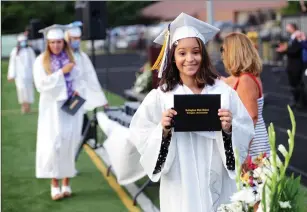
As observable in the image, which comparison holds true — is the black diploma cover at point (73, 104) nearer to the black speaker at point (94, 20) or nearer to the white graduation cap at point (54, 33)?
the white graduation cap at point (54, 33)

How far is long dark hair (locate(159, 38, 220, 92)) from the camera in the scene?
4.21 metres

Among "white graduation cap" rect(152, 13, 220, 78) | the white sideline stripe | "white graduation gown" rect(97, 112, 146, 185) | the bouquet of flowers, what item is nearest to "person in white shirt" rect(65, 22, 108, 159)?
the white sideline stripe

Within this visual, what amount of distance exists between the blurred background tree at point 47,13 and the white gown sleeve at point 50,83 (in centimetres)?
3823

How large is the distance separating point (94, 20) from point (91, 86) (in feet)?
9.34

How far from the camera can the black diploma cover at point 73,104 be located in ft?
25.9

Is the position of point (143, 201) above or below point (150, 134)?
below

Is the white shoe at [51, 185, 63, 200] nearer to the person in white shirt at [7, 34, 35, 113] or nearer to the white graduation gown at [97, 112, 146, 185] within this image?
the white graduation gown at [97, 112, 146, 185]

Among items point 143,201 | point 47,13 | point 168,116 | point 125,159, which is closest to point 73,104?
point 125,159

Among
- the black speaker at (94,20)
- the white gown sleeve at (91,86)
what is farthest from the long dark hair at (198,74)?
the black speaker at (94,20)

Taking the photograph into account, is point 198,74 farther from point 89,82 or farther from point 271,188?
point 89,82

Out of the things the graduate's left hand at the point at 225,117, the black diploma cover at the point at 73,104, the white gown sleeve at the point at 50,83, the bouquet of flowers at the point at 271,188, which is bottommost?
the black diploma cover at the point at 73,104

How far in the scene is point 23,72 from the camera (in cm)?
1758

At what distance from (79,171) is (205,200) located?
18.8 ft

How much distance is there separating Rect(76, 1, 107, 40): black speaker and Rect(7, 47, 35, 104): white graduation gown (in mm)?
5969
